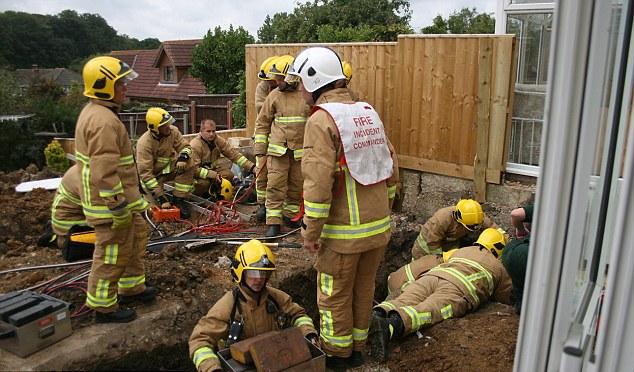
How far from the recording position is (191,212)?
816cm

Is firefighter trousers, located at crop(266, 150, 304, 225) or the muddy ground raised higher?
firefighter trousers, located at crop(266, 150, 304, 225)

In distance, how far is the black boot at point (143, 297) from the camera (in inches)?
193

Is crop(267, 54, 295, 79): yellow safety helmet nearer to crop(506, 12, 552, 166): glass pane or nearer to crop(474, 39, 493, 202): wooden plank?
crop(474, 39, 493, 202): wooden plank

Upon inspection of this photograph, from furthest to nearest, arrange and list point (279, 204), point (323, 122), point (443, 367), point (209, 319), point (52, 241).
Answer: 1. point (279, 204)
2. point (52, 241)
3. point (443, 367)
4. point (209, 319)
5. point (323, 122)

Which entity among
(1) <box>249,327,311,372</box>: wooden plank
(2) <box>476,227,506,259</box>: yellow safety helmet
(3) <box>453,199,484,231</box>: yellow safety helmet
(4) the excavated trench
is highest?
(3) <box>453,199,484,231</box>: yellow safety helmet

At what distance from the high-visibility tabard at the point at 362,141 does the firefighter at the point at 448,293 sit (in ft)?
4.44

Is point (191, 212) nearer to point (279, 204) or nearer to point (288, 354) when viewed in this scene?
point (279, 204)

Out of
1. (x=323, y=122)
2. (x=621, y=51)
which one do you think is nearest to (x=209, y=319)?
(x=323, y=122)

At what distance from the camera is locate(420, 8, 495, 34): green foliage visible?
85.7 feet

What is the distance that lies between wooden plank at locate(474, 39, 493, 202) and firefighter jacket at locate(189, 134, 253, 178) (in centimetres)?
344

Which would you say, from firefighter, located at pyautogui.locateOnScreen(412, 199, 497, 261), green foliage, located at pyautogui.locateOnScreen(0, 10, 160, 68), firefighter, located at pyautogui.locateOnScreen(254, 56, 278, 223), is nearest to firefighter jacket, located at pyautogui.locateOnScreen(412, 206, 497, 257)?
firefighter, located at pyautogui.locateOnScreen(412, 199, 497, 261)

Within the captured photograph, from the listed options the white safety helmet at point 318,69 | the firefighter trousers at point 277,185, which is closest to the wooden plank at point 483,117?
the firefighter trousers at point 277,185

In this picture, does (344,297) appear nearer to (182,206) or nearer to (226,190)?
(182,206)

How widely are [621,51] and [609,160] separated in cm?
42
